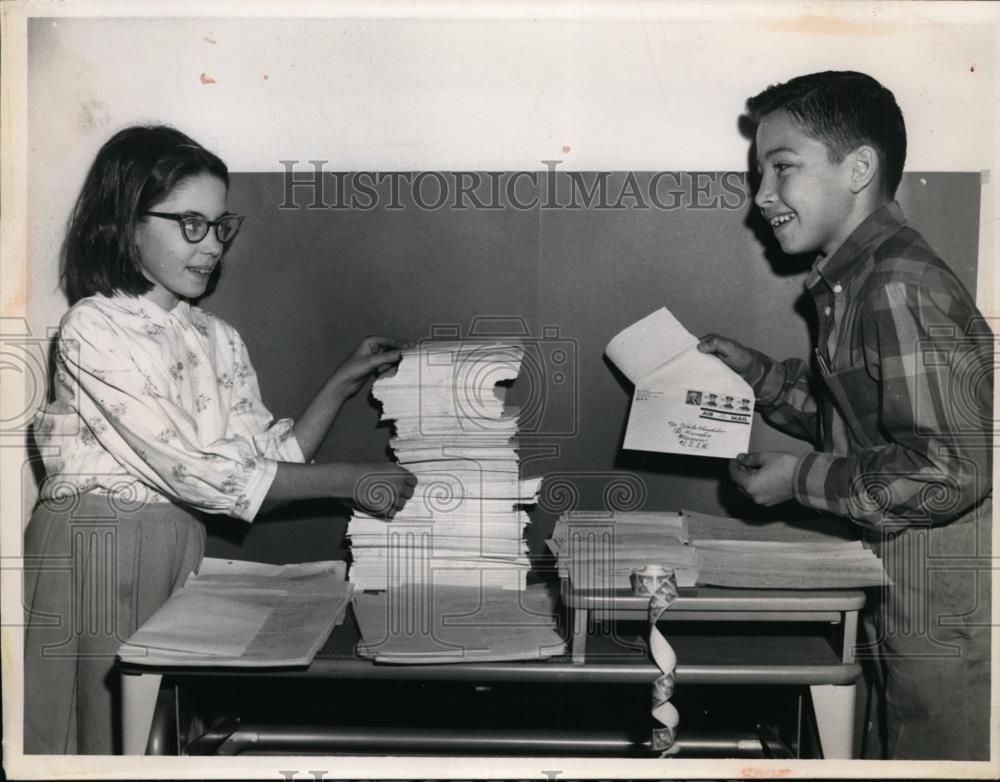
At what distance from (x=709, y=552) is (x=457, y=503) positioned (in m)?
0.43

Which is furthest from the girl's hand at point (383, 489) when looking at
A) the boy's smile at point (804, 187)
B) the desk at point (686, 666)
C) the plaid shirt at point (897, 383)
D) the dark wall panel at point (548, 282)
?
the boy's smile at point (804, 187)

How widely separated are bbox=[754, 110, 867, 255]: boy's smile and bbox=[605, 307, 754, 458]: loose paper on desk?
26cm

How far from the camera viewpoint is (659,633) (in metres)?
1.47

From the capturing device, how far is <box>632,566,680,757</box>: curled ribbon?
144 cm

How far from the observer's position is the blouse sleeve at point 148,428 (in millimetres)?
1650

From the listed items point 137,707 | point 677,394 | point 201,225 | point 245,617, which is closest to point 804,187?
point 677,394

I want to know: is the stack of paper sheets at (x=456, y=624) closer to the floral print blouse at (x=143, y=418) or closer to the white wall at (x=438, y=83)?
the floral print blouse at (x=143, y=418)

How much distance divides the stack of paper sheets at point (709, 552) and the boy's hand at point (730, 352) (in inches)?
10.8

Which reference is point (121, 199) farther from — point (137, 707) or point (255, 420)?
point (137, 707)

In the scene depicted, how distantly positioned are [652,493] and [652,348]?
0.27m

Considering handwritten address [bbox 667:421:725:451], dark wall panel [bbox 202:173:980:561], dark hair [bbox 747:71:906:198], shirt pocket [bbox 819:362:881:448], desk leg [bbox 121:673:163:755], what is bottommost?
desk leg [bbox 121:673:163:755]

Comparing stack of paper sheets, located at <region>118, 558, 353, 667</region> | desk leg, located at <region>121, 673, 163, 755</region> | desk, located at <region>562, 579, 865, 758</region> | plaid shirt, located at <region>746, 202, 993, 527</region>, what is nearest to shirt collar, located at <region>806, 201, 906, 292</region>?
plaid shirt, located at <region>746, 202, 993, 527</region>

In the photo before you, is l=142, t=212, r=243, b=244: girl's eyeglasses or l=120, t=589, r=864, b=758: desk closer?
l=120, t=589, r=864, b=758: desk

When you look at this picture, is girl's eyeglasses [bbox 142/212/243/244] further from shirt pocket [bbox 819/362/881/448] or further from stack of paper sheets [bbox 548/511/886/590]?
shirt pocket [bbox 819/362/881/448]
